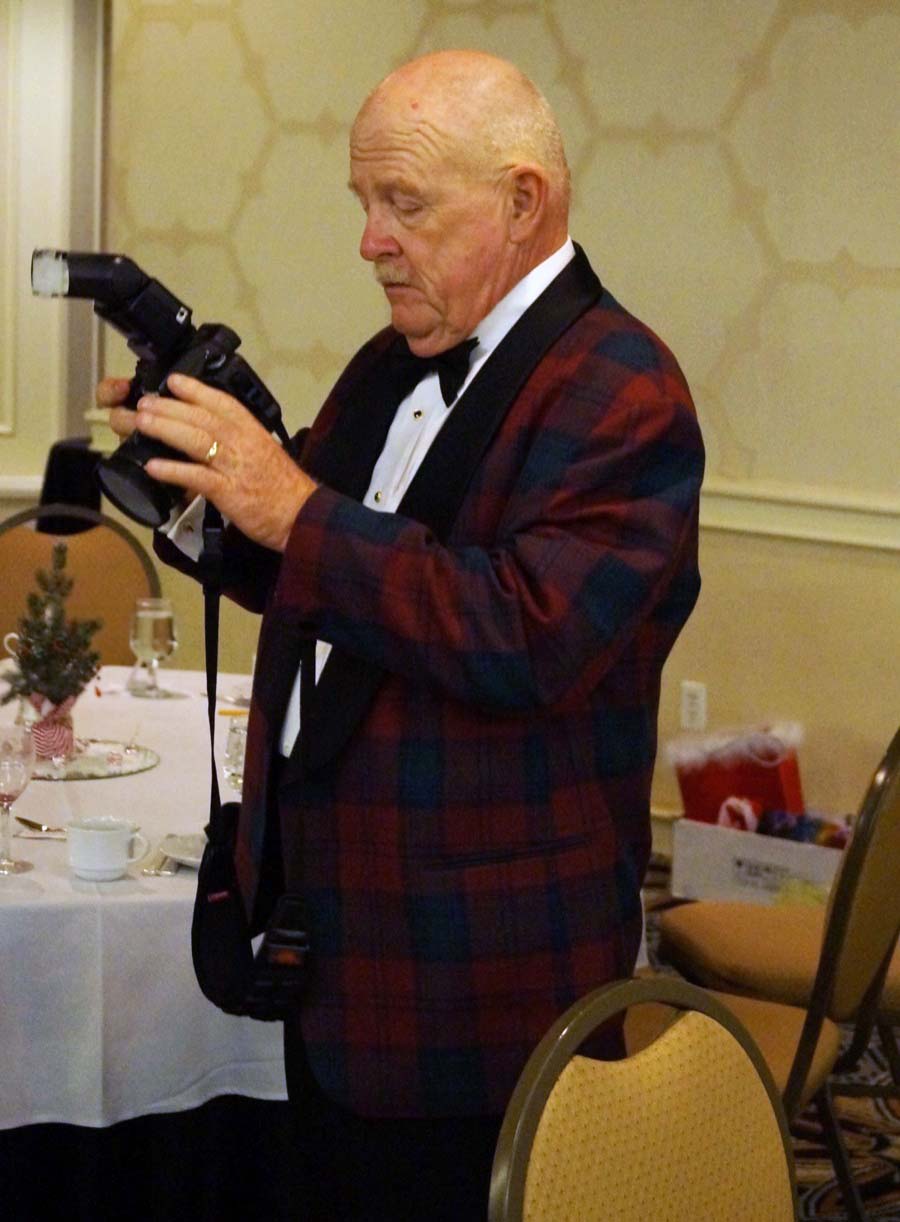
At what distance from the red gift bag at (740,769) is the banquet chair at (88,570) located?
136 cm

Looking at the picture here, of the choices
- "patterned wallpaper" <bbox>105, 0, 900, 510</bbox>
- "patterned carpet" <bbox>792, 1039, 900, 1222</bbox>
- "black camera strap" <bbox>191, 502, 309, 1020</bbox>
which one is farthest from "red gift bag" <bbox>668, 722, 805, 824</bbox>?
"black camera strap" <bbox>191, 502, 309, 1020</bbox>

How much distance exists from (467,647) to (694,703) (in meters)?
2.96

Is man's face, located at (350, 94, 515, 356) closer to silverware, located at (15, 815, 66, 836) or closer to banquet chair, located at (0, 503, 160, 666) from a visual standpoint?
silverware, located at (15, 815, 66, 836)

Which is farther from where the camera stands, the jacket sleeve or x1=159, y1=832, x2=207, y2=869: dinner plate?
x1=159, y1=832, x2=207, y2=869: dinner plate

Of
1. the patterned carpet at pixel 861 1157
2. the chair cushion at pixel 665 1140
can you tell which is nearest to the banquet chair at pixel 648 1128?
the chair cushion at pixel 665 1140

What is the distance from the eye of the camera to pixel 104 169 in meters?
5.95

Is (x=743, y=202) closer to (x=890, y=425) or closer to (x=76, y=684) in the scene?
(x=890, y=425)

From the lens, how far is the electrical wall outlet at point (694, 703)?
4316 millimetres

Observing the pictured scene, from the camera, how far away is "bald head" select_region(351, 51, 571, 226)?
152 cm

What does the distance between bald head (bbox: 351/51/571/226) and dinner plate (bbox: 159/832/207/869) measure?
90cm

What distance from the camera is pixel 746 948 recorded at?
2674 millimetres

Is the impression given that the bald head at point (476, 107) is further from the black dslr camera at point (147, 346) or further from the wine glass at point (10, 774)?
the wine glass at point (10, 774)

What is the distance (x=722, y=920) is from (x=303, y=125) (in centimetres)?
271

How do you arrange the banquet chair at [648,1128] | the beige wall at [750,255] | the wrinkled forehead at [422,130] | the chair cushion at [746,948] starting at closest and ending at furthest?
1. the banquet chair at [648,1128]
2. the wrinkled forehead at [422,130]
3. the chair cushion at [746,948]
4. the beige wall at [750,255]
